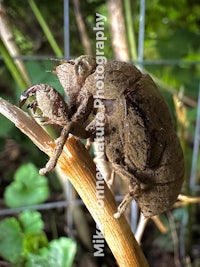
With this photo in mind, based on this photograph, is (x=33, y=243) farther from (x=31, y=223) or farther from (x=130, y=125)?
(x=130, y=125)

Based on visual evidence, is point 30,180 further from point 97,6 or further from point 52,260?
point 97,6

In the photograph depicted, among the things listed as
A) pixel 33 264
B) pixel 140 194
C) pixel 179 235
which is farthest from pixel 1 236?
pixel 179 235

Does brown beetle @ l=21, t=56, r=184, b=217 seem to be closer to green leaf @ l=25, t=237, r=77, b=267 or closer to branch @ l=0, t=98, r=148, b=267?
branch @ l=0, t=98, r=148, b=267

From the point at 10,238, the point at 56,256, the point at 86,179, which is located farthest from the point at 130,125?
the point at 10,238

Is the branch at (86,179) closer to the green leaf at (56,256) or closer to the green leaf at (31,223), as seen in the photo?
the green leaf at (56,256)

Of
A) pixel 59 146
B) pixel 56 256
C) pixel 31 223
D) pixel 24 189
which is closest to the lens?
pixel 59 146

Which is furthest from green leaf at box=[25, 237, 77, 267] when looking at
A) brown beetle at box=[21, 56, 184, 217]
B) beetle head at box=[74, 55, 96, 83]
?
beetle head at box=[74, 55, 96, 83]
